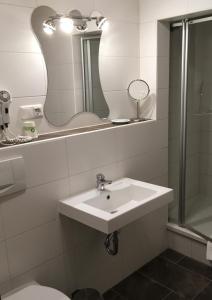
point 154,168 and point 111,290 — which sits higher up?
point 154,168

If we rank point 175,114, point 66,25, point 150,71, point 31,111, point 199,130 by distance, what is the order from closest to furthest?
point 31,111
point 66,25
point 150,71
point 175,114
point 199,130

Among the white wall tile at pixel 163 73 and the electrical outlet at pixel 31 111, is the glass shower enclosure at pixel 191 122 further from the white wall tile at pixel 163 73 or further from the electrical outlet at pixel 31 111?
the electrical outlet at pixel 31 111

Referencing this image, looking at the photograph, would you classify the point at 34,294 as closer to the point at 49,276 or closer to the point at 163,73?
the point at 49,276

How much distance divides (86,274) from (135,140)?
101 cm

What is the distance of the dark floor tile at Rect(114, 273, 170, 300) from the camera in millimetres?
2158

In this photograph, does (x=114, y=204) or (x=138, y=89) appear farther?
(x=138, y=89)

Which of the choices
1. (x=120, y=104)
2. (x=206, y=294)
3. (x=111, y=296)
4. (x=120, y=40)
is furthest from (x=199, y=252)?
(x=120, y=40)

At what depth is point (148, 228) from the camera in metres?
2.50

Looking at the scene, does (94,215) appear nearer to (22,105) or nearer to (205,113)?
(22,105)

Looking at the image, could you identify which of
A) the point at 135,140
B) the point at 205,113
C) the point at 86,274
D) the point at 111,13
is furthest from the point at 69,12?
the point at 86,274

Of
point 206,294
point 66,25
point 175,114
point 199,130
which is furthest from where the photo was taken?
point 199,130

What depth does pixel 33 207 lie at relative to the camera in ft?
5.59

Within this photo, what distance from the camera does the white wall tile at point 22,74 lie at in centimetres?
169

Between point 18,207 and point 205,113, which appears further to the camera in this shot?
point 205,113
